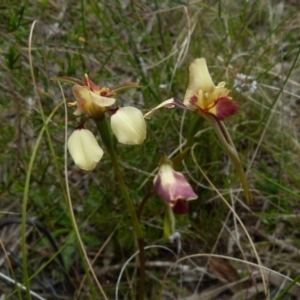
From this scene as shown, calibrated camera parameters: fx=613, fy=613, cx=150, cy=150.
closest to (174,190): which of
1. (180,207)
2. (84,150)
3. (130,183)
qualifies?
(180,207)

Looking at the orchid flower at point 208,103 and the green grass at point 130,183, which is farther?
the green grass at point 130,183

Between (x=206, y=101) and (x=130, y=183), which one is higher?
(x=206, y=101)

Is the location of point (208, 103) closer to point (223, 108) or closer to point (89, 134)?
point (223, 108)

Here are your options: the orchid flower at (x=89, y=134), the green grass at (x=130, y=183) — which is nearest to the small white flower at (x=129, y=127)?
the orchid flower at (x=89, y=134)

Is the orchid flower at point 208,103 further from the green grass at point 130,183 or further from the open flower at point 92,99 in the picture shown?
the green grass at point 130,183

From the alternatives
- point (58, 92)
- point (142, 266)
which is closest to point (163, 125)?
point (58, 92)

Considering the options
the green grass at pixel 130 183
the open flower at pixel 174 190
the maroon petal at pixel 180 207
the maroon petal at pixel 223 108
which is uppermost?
the maroon petal at pixel 223 108
